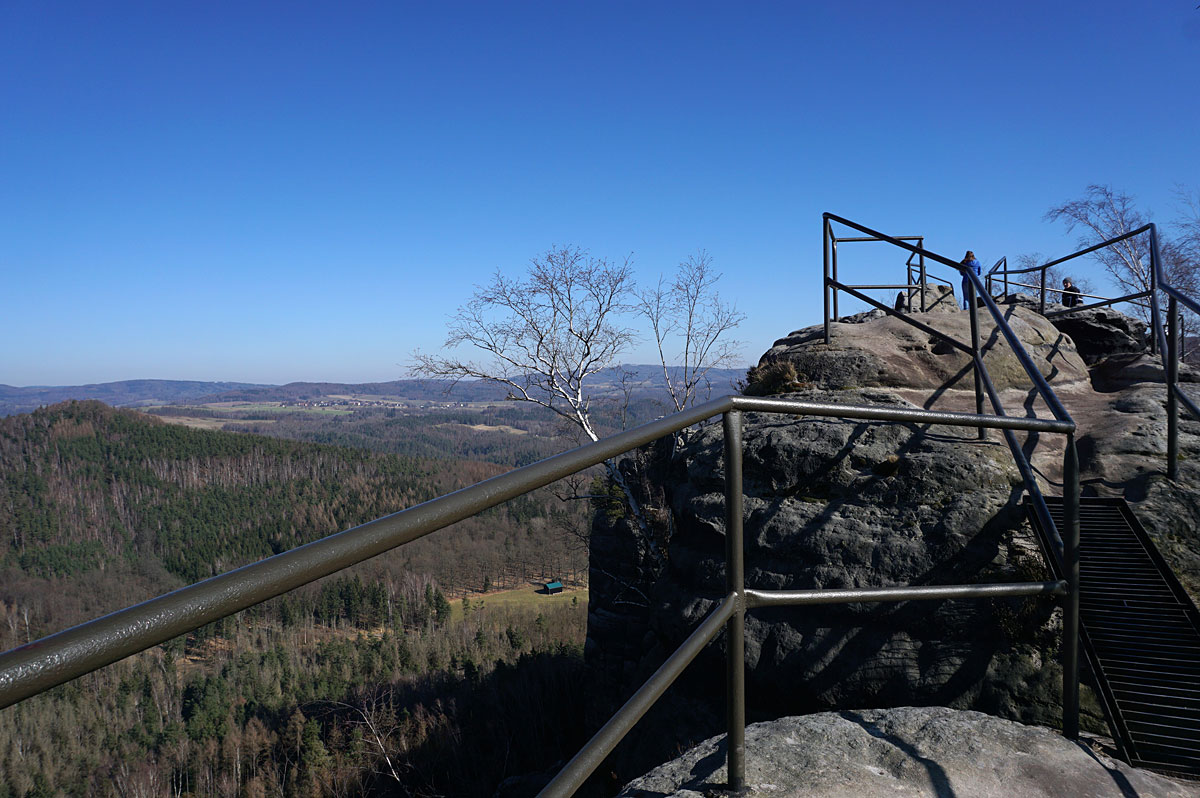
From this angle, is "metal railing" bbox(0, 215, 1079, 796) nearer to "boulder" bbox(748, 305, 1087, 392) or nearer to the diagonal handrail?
the diagonal handrail

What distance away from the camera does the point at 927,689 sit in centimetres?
376

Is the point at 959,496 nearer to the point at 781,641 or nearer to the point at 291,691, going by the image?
the point at 781,641

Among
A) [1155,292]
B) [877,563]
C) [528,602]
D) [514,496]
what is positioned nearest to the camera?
[514,496]

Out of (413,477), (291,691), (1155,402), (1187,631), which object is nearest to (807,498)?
(1187,631)

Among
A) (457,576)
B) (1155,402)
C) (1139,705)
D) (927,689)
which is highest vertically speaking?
(1155,402)

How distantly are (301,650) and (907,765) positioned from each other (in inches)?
1392

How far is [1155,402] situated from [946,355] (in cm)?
204

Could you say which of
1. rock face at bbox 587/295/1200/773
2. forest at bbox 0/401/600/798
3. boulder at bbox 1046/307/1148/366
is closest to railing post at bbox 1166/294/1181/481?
rock face at bbox 587/295/1200/773

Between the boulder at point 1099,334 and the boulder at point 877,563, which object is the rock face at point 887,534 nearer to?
the boulder at point 877,563

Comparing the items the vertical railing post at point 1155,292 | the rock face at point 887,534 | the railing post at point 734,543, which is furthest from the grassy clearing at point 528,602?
the railing post at point 734,543

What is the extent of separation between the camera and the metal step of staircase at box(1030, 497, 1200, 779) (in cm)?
245

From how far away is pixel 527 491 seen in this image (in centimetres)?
108

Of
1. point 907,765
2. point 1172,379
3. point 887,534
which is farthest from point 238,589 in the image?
point 1172,379

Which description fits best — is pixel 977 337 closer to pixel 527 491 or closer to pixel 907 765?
pixel 907 765
